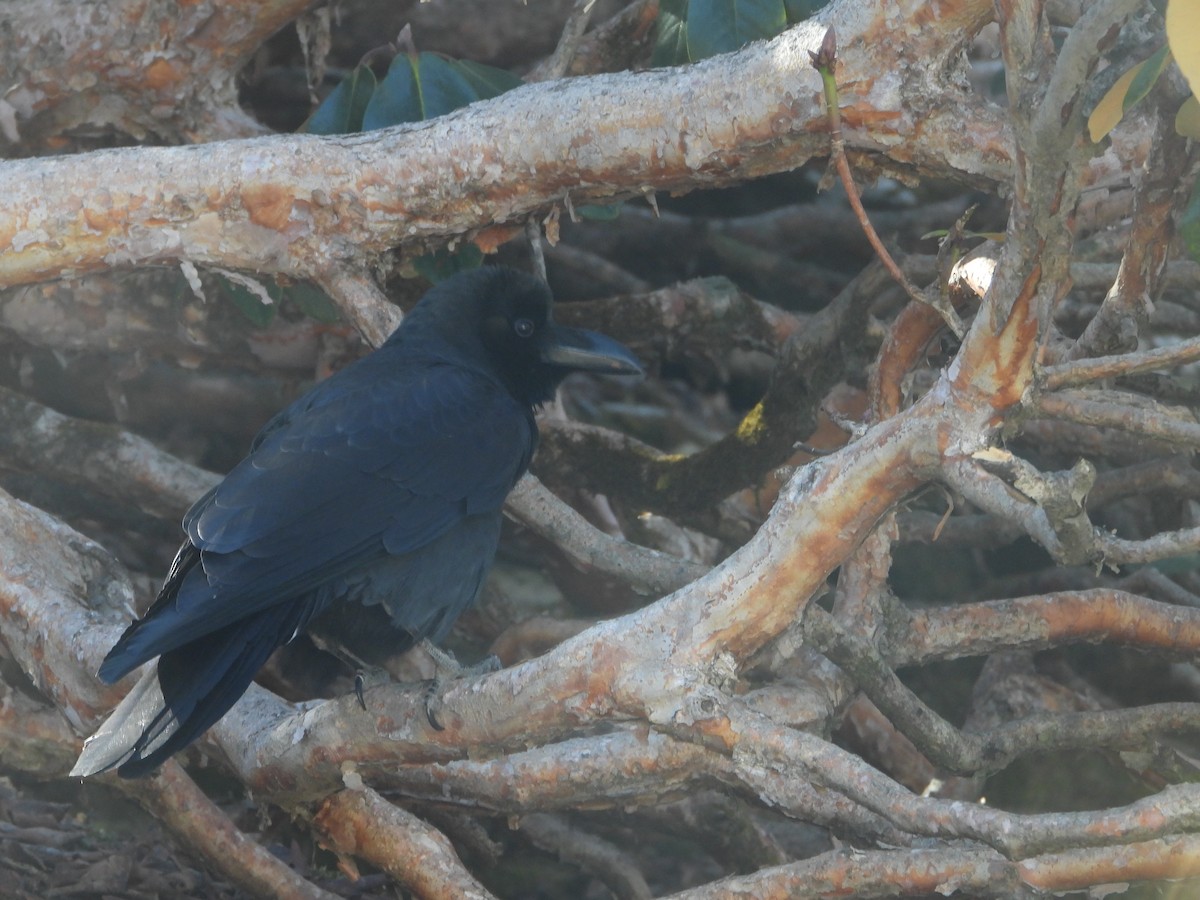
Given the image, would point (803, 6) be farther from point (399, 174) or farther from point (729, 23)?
point (399, 174)

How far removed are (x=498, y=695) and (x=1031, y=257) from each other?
4.74 ft

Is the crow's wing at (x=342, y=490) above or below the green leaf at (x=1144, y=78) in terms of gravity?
below

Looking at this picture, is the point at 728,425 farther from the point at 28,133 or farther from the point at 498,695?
the point at 498,695

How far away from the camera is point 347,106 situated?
4.61 meters

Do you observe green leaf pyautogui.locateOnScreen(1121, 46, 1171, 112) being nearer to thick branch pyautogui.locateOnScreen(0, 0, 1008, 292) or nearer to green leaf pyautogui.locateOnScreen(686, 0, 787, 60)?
thick branch pyautogui.locateOnScreen(0, 0, 1008, 292)

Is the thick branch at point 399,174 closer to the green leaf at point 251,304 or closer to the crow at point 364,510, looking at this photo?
the crow at point 364,510

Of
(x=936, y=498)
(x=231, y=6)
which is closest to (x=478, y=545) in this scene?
(x=231, y=6)

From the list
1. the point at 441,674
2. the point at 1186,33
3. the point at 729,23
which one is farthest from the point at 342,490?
the point at 1186,33

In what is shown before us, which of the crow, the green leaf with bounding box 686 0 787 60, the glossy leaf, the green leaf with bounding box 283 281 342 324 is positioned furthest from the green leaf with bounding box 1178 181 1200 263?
the green leaf with bounding box 283 281 342 324

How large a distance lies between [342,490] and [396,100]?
4.95ft

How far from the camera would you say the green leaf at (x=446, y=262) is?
15.5 ft

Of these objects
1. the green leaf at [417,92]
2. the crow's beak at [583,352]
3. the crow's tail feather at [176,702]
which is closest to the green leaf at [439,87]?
the green leaf at [417,92]

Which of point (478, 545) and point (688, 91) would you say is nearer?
point (688, 91)

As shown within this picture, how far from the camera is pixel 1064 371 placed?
254 centimetres
